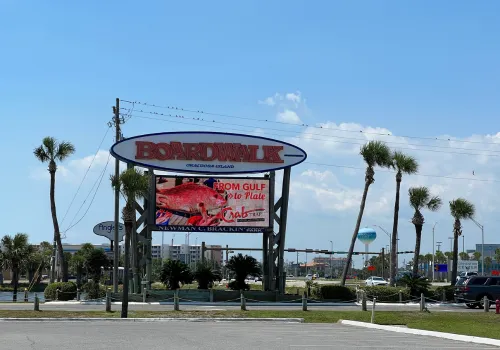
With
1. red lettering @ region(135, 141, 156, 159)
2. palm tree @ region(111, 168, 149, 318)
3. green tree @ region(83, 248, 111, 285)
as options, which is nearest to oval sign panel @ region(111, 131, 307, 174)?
red lettering @ region(135, 141, 156, 159)

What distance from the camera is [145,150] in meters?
46.0

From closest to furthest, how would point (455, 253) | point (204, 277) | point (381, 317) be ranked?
point (381, 317) → point (204, 277) → point (455, 253)

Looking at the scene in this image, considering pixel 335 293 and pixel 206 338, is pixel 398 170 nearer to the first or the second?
pixel 335 293

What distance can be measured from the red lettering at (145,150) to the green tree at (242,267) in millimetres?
9764

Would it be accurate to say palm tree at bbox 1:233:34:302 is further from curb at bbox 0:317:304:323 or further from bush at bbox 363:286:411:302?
curb at bbox 0:317:304:323

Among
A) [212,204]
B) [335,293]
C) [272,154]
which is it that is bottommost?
[335,293]

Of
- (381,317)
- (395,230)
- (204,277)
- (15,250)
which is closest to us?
(381,317)

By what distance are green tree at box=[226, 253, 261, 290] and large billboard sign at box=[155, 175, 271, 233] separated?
3.44m

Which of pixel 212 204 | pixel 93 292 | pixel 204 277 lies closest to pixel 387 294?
pixel 204 277

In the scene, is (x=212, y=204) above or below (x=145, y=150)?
below

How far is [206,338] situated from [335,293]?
28740 millimetres

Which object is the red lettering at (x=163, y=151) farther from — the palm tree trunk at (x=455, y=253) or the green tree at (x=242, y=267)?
the palm tree trunk at (x=455, y=253)

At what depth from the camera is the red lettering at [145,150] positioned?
45.9 m

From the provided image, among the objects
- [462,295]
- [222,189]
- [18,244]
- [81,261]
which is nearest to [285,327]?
[462,295]
